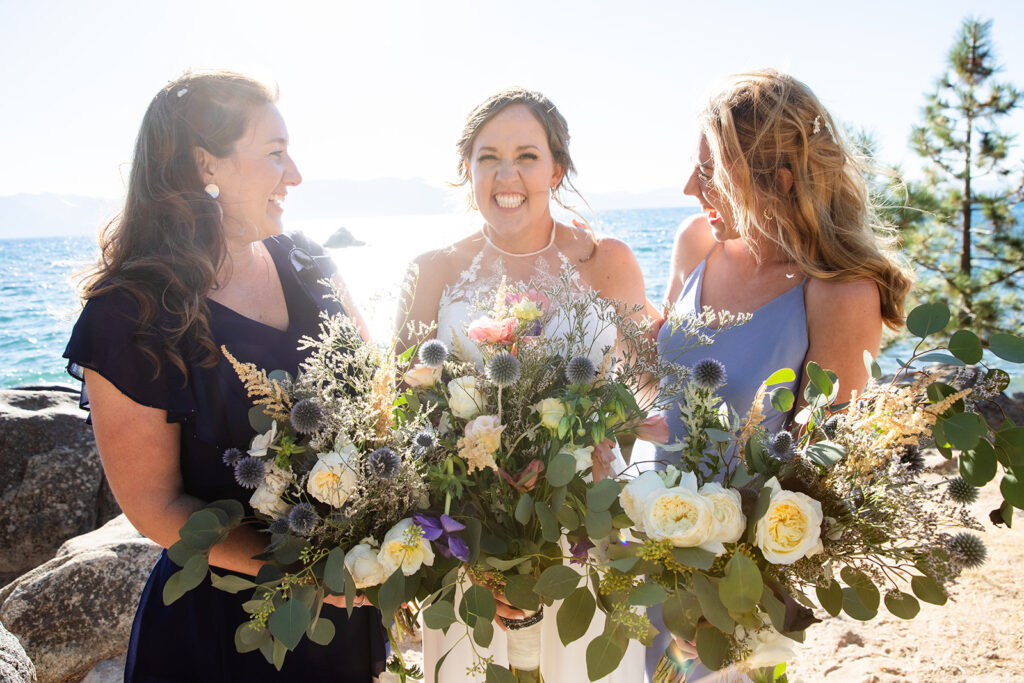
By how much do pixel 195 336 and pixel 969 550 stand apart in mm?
1878

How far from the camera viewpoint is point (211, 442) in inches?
74.2

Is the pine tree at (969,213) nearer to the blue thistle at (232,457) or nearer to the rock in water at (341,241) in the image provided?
the blue thistle at (232,457)

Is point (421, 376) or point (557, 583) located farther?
point (421, 376)

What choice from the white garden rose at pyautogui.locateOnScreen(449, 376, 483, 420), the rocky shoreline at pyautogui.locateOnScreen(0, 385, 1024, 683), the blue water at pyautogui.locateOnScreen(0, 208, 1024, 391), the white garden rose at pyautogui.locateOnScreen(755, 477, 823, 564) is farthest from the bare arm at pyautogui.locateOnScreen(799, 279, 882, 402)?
the rocky shoreline at pyautogui.locateOnScreen(0, 385, 1024, 683)

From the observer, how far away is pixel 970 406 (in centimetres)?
142

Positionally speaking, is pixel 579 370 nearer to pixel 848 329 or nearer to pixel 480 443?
pixel 480 443

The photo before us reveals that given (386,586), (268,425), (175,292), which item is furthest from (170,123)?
(386,586)

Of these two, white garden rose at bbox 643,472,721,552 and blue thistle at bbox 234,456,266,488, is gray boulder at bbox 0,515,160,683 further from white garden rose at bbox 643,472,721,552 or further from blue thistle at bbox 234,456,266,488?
white garden rose at bbox 643,472,721,552

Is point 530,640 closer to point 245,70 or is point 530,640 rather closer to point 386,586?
point 386,586

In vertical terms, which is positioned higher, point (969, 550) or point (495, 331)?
point (495, 331)

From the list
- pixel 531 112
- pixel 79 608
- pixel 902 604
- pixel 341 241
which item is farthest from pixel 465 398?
pixel 341 241

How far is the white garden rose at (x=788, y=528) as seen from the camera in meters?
1.23

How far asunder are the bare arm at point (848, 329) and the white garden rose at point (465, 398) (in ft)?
4.28

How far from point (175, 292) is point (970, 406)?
1957mm
